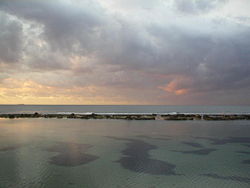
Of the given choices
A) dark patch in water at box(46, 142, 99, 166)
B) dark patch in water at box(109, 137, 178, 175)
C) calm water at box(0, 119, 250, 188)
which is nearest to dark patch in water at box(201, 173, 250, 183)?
calm water at box(0, 119, 250, 188)

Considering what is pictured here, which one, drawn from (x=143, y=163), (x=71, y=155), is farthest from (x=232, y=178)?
(x=71, y=155)

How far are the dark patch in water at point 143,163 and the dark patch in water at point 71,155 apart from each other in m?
3.60

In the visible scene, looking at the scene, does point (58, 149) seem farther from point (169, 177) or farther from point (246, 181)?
point (246, 181)

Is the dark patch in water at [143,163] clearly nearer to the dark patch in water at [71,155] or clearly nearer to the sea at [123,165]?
the sea at [123,165]

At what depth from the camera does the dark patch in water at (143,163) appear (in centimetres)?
1661

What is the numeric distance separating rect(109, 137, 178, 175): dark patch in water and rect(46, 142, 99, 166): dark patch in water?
3.60 m

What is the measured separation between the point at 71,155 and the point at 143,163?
8.06 m

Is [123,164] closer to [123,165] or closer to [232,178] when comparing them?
[123,165]

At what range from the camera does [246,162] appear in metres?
18.9

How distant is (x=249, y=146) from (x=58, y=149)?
2473 cm

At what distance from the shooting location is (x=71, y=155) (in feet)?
69.2

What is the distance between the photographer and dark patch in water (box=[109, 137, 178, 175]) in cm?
1661

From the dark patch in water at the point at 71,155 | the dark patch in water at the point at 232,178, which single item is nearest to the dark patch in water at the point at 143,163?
the dark patch in water at the point at 232,178

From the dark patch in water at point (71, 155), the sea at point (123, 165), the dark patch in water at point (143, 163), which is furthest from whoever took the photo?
the dark patch in water at point (71, 155)
